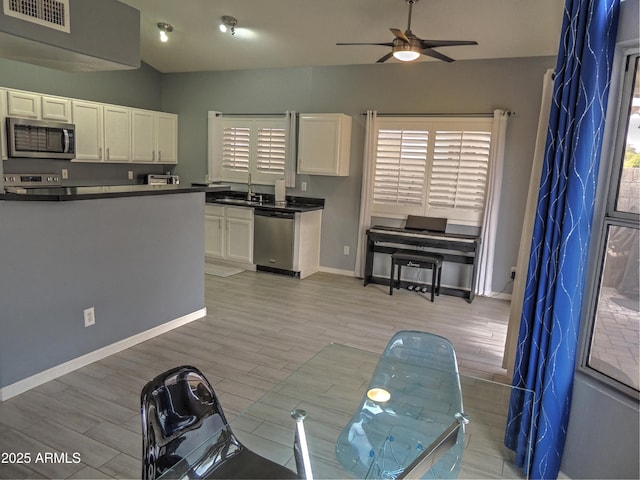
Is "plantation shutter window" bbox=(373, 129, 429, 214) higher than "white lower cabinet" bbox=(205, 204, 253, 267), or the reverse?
"plantation shutter window" bbox=(373, 129, 429, 214)

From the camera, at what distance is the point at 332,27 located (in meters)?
4.89

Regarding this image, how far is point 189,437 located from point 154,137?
5979 mm

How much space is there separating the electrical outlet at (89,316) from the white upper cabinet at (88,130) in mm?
3286

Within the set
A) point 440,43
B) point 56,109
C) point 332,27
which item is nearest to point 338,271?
point 332,27

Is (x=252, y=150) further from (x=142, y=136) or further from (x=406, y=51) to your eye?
(x=406, y=51)

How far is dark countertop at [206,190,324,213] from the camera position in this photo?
232 inches

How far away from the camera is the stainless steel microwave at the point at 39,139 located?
16.0 ft

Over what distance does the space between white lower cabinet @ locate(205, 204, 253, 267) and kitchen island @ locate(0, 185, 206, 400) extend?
6.50 feet

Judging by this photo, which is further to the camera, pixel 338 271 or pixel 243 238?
pixel 338 271

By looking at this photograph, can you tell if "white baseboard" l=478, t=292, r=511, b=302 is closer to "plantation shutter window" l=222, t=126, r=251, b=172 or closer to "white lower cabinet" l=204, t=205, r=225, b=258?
"white lower cabinet" l=204, t=205, r=225, b=258

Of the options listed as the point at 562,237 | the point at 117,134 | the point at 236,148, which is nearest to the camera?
the point at 562,237

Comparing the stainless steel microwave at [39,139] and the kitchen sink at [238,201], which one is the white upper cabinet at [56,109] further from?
the kitchen sink at [238,201]

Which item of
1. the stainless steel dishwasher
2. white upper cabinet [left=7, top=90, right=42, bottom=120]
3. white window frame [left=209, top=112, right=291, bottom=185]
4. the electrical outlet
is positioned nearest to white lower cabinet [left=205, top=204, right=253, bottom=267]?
the stainless steel dishwasher

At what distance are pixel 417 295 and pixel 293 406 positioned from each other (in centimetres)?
353
